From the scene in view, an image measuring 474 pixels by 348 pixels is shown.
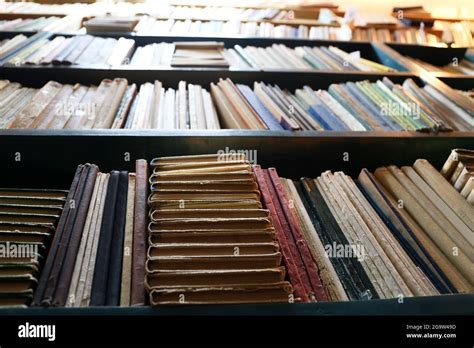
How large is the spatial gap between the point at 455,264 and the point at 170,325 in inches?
37.4

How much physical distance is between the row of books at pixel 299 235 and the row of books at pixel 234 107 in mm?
337

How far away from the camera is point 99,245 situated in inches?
45.1

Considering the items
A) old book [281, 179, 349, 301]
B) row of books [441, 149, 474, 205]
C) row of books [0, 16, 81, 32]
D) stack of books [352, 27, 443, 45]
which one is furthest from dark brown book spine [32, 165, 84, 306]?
stack of books [352, 27, 443, 45]

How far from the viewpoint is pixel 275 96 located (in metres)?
2.03

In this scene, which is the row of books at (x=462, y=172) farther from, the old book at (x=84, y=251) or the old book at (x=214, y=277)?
the old book at (x=84, y=251)

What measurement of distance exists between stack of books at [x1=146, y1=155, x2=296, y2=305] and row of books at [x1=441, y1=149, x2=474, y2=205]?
806 mm

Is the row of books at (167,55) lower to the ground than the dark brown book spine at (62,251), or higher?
higher

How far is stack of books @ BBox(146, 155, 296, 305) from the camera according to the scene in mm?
985

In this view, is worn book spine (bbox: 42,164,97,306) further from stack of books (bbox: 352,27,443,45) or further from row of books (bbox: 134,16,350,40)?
stack of books (bbox: 352,27,443,45)

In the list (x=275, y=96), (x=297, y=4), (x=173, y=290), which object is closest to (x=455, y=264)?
(x=173, y=290)

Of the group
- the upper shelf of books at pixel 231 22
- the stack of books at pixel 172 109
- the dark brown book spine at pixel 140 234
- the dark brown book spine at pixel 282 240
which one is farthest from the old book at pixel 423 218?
the upper shelf of books at pixel 231 22

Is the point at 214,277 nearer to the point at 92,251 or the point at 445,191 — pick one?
the point at 92,251

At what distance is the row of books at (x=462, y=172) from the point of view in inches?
56.3

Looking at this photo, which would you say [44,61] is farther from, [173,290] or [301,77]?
[173,290]
